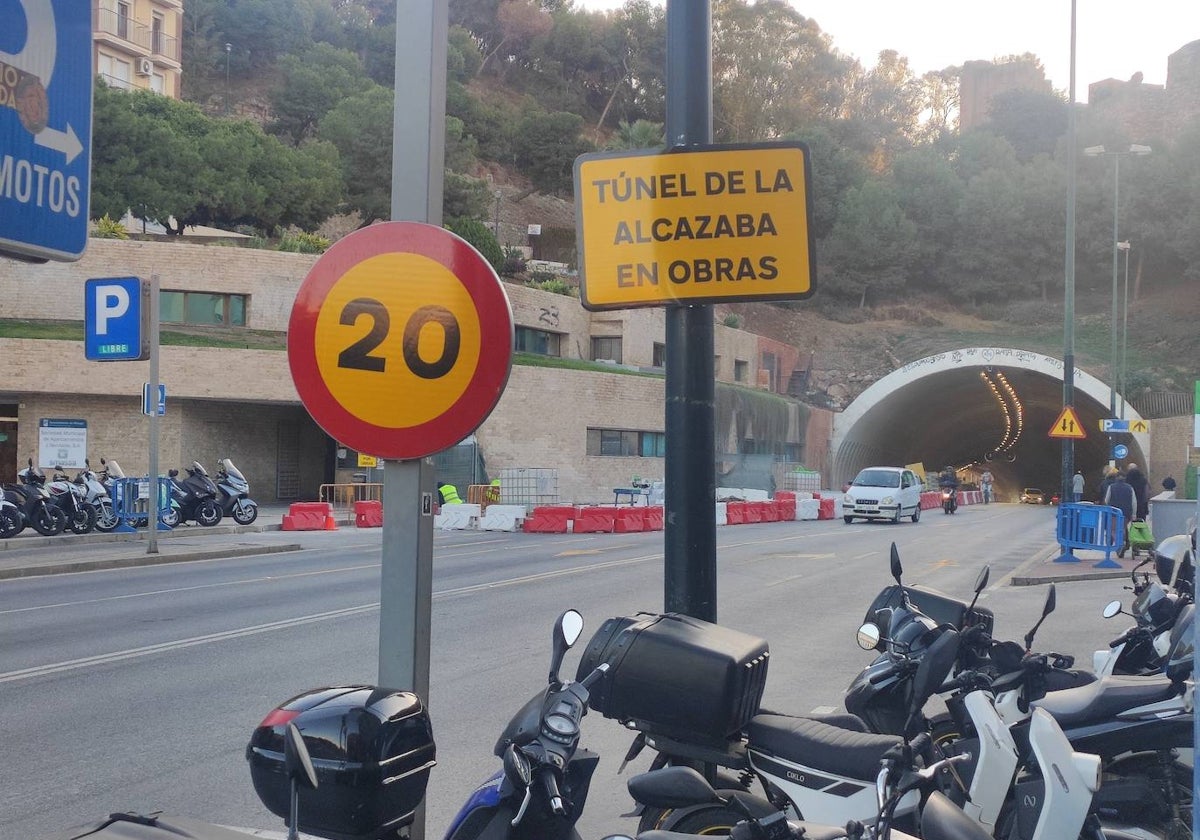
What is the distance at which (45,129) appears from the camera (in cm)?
224

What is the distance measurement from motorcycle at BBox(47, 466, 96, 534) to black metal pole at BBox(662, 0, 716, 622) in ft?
73.1

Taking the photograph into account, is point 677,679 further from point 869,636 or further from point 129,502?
point 129,502

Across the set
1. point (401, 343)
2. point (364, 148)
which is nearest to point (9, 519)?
point (401, 343)

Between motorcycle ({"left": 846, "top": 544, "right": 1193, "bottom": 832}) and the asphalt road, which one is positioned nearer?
motorcycle ({"left": 846, "top": 544, "right": 1193, "bottom": 832})

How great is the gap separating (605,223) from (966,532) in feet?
97.4

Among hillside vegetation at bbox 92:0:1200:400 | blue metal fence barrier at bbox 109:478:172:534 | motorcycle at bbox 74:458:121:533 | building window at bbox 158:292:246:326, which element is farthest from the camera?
hillside vegetation at bbox 92:0:1200:400

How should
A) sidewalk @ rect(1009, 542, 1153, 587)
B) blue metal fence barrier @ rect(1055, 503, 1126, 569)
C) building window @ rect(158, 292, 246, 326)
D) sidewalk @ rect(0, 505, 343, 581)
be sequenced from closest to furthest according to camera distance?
sidewalk @ rect(1009, 542, 1153, 587) → sidewalk @ rect(0, 505, 343, 581) → blue metal fence barrier @ rect(1055, 503, 1126, 569) → building window @ rect(158, 292, 246, 326)

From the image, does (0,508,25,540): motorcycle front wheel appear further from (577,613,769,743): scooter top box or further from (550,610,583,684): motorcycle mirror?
(550,610,583,684): motorcycle mirror

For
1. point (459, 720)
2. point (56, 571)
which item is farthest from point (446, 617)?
point (56, 571)

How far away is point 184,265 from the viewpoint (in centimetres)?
4012

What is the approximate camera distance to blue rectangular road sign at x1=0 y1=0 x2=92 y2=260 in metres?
2.16

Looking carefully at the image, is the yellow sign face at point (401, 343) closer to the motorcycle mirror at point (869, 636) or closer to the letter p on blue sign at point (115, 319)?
the motorcycle mirror at point (869, 636)

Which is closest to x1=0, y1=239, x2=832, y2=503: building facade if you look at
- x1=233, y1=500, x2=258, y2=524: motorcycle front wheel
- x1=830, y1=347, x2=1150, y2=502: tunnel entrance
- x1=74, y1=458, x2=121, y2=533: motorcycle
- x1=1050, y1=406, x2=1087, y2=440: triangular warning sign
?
x1=74, y1=458, x2=121, y2=533: motorcycle

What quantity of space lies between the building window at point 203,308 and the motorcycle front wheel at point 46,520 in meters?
17.6
